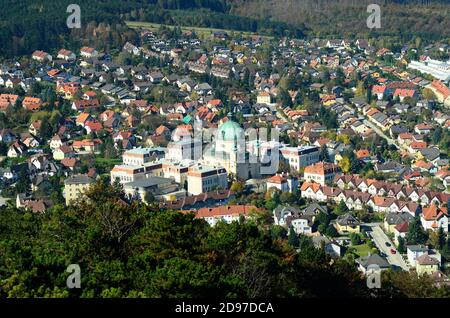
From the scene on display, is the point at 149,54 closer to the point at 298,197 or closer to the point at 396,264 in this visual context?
the point at 298,197

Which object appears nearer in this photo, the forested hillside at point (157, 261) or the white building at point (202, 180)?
the forested hillside at point (157, 261)

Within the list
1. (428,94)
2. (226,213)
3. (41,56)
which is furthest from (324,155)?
(41,56)

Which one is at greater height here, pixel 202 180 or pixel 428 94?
pixel 428 94

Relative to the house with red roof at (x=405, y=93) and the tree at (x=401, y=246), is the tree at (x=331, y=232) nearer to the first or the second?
the tree at (x=401, y=246)

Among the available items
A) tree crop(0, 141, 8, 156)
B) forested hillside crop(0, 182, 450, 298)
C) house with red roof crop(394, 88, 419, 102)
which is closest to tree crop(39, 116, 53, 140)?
tree crop(0, 141, 8, 156)

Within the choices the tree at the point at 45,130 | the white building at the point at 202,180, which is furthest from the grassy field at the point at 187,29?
the white building at the point at 202,180

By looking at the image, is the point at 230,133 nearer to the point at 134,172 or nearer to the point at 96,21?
the point at 134,172

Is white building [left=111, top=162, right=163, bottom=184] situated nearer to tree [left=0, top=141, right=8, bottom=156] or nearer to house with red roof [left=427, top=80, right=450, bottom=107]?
tree [left=0, top=141, right=8, bottom=156]
